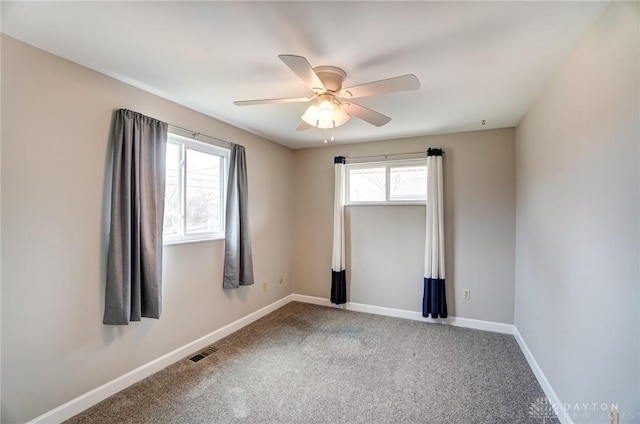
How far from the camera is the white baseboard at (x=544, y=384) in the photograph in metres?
1.88

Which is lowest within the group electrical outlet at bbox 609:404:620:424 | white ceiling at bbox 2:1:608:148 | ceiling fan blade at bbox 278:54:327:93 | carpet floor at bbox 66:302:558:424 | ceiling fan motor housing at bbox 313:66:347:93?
carpet floor at bbox 66:302:558:424

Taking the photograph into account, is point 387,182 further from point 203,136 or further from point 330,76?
point 203,136

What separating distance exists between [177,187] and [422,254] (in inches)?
114

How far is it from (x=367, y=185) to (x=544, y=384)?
273 centimetres

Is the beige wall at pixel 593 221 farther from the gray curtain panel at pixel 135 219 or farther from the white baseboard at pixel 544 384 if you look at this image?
the gray curtain panel at pixel 135 219

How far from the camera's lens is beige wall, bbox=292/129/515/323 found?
3414mm

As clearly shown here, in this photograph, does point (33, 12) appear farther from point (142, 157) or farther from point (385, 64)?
point (385, 64)

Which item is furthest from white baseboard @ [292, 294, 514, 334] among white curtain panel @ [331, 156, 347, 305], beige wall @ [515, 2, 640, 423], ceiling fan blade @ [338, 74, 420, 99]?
ceiling fan blade @ [338, 74, 420, 99]

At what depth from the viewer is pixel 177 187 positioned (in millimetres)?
2799

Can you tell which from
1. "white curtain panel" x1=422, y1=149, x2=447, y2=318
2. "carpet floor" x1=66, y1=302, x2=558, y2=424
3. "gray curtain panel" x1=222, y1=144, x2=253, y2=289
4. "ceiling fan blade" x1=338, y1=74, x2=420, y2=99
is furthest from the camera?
"white curtain panel" x1=422, y1=149, x2=447, y2=318

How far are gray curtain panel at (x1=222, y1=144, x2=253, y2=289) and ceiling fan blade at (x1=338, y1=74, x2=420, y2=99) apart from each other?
5.77 feet

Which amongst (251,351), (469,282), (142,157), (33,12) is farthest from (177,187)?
(469,282)

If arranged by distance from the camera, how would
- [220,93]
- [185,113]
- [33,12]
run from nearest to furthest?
1. [33,12]
2. [220,93]
3. [185,113]

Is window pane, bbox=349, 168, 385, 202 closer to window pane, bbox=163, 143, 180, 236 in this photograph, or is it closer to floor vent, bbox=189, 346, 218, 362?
window pane, bbox=163, 143, 180, 236
